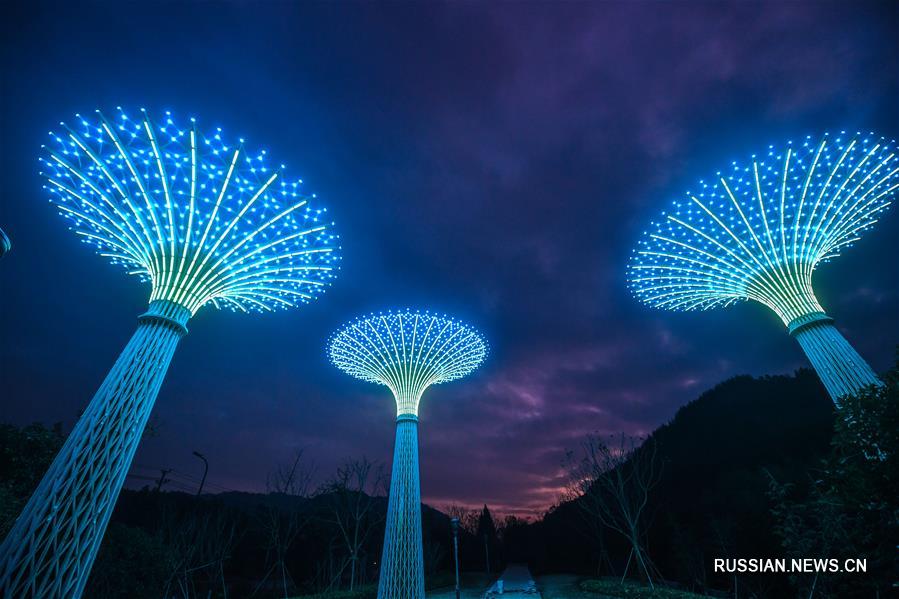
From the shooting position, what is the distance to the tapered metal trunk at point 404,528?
55.2 ft

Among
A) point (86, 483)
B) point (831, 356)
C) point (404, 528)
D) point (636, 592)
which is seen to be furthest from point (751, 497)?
point (86, 483)

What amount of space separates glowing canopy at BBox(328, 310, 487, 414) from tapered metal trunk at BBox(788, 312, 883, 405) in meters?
14.0

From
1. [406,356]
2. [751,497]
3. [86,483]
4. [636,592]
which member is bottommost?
[636,592]

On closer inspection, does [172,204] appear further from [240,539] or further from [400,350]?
[240,539]

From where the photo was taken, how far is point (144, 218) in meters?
11.1

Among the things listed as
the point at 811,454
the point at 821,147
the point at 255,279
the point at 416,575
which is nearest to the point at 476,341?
the point at 416,575

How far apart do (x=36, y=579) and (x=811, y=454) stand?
167 feet

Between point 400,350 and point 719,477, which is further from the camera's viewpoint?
point 719,477

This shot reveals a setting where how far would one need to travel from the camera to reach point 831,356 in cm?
1302

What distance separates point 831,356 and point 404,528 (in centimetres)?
1694

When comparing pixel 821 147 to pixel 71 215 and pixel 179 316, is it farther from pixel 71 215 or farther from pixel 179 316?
pixel 71 215

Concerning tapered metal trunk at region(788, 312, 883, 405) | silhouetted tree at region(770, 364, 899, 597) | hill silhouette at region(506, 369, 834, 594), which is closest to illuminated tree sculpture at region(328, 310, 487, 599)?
tapered metal trunk at region(788, 312, 883, 405)

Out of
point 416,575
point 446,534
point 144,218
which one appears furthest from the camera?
point 446,534

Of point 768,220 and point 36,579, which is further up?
point 768,220
